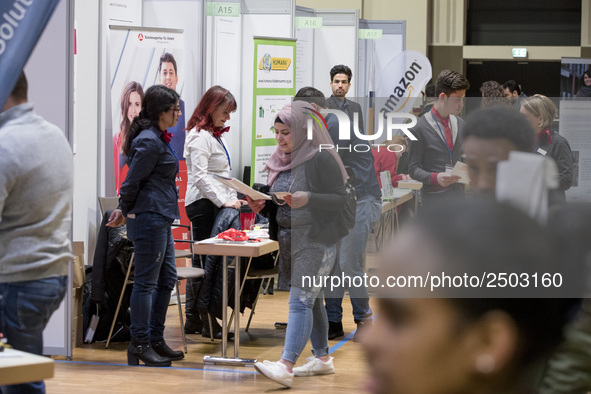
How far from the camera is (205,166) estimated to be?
5.44m

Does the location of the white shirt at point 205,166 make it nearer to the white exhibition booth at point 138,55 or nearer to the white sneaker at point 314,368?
the white exhibition booth at point 138,55

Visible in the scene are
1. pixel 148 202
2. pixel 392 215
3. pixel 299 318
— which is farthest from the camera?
pixel 148 202

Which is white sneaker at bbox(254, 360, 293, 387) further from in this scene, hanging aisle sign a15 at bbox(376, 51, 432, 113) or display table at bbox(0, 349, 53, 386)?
hanging aisle sign a15 at bbox(376, 51, 432, 113)

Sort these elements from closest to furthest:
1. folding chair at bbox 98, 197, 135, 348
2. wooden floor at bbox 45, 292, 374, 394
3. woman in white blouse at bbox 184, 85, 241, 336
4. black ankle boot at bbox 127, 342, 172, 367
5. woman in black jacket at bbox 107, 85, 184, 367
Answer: wooden floor at bbox 45, 292, 374, 394 → woman in black jacket at bbox 107, 85, 184, 367 → black ankle boot at bbox 127, 342, 172, 367 → folding chair at bbox 98, 197, 135, 348 → woman in white blouse at bbox 184, 85, 241, 336

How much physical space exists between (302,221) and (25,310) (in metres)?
1.65

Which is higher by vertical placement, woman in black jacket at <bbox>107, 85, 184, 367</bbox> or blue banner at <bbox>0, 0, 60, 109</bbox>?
blue banner at <bbox>0, 0, 60, 109</bbox>

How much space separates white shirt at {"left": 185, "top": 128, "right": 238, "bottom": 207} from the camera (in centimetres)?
540

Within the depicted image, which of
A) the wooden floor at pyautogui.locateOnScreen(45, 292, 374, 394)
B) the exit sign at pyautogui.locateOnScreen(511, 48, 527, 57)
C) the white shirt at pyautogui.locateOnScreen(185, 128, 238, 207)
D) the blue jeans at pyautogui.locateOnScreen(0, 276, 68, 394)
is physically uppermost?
the exit sign at pyautogui.locateOnScreen(511, 48, 527, 57)

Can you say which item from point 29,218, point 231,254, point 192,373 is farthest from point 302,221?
point 29,218

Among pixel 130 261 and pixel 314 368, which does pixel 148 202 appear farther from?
pixel 314 368

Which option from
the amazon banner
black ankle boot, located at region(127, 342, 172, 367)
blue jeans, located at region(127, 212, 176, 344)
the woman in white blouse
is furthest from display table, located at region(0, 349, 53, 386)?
the amazon banner

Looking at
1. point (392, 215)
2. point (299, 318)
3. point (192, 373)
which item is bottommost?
point (192, 373)

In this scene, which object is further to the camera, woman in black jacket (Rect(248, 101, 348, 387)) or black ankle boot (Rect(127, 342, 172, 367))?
black ankle boot (Rect(127, 342, 172, 367))

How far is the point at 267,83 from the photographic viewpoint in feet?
23.4
